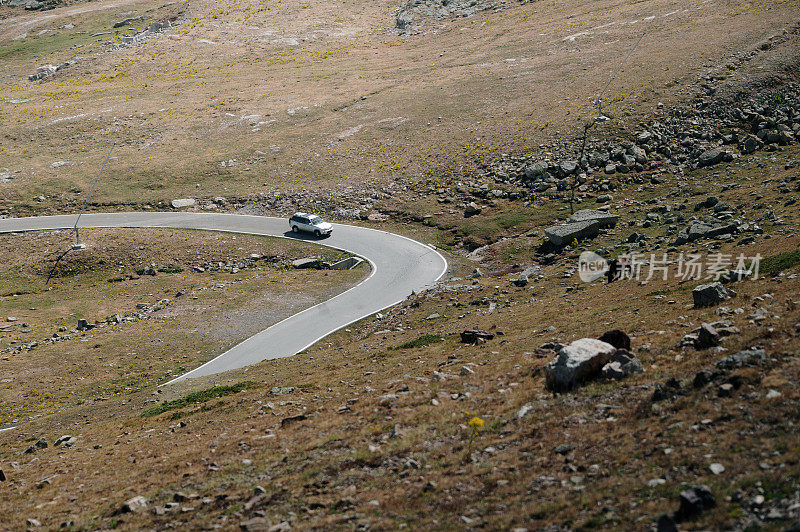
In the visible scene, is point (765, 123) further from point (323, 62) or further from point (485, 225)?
point (323, 62)

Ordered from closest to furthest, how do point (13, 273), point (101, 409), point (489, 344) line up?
point (489, 344), point (101, 409), point (13, 273)

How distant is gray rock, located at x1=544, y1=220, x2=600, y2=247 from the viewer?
46406 millimetres

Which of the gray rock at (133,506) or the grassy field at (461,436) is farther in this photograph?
the gray rock at (133,506)

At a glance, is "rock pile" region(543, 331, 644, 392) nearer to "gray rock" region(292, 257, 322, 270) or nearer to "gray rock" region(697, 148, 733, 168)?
"gray rock" region(292, 257, 322, 270)

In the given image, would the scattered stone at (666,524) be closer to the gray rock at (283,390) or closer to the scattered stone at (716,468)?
the scattered stone at (716,468)

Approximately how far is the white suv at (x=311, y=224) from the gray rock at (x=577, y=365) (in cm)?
4088

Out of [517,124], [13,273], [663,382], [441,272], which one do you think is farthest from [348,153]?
[663,382]

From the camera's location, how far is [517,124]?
70188 millimetres

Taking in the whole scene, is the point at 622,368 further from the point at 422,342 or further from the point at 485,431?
the point at 422,342

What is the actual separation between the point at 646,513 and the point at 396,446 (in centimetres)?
747

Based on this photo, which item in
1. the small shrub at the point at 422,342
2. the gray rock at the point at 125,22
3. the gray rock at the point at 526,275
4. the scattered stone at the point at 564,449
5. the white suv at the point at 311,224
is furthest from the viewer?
the gray rock at the point at 125,22

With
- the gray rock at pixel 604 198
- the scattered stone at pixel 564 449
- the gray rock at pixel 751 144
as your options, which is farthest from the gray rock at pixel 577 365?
the gray rock at pixel 751 144

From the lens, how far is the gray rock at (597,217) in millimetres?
47406

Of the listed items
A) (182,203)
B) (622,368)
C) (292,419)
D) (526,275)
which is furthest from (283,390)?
(182,203)
